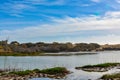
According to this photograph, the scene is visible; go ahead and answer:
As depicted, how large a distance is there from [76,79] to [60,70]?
8967 mm

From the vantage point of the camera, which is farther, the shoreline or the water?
the water

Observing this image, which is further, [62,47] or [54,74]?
[62,47]

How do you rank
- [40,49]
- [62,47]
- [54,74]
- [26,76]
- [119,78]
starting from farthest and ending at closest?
[62,47] < [40,49] < [54,74] < [26,76] < [119,78]

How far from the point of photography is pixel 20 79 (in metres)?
39.6

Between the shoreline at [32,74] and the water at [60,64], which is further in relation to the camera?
the water at [60,64]

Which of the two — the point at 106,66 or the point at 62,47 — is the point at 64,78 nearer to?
the point at 106,66

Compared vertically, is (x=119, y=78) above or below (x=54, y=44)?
below

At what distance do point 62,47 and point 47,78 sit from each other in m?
154

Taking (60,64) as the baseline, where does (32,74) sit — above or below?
below

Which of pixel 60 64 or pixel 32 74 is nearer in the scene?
pixel 32 74

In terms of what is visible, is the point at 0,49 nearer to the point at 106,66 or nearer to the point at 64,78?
the point at 106,66

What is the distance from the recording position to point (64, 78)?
41.0 meters

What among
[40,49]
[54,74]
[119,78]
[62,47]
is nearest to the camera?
[119,78]

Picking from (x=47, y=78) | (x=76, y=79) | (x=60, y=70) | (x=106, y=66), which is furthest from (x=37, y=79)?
(x=106, y=66)
